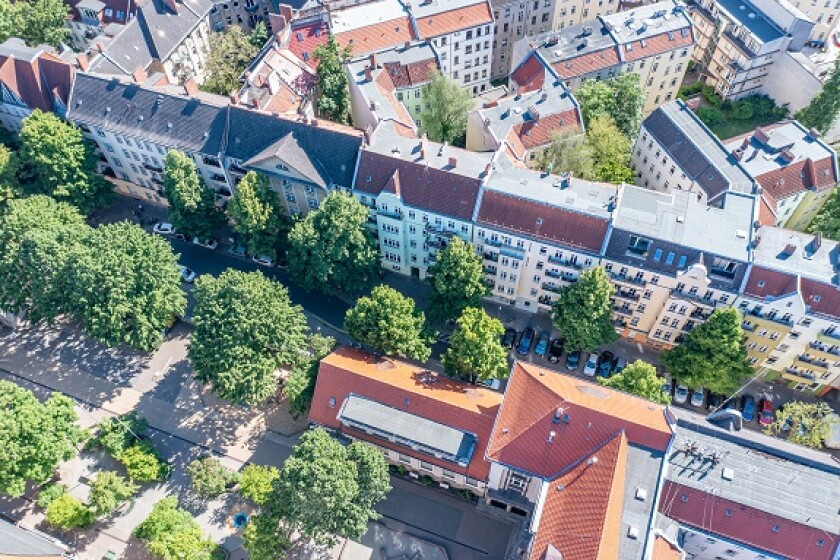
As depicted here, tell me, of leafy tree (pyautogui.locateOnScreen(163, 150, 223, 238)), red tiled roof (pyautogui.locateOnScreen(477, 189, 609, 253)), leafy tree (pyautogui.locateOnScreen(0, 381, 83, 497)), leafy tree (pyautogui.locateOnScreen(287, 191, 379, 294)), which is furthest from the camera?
leafy tree (pyautogui.locateOnScreen(163, 150, 223, 238))

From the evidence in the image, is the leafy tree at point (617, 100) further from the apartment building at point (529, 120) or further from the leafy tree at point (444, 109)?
the leafy tree at point (444, 109)

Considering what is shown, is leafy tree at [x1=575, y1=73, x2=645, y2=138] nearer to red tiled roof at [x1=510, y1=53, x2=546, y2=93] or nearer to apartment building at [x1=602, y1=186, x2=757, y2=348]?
red tiled roof at [x1=510, y1=53, x2=546, y2=93]

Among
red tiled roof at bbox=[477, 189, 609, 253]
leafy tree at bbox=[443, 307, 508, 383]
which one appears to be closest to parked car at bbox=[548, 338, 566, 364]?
leafy tree at bbox=[443, 307, 508, 383]

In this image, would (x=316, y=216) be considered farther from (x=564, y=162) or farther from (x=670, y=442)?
(x=670, y=442)

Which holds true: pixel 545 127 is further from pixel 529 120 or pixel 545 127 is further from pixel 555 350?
pixel 555 350

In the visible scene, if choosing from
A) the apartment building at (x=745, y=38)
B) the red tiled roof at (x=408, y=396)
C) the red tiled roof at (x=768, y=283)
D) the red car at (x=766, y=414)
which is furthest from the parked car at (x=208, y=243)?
the apartment building at (x=745, y=38)

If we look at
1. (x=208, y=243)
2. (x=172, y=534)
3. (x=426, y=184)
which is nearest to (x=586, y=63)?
(x=426, y=184)
